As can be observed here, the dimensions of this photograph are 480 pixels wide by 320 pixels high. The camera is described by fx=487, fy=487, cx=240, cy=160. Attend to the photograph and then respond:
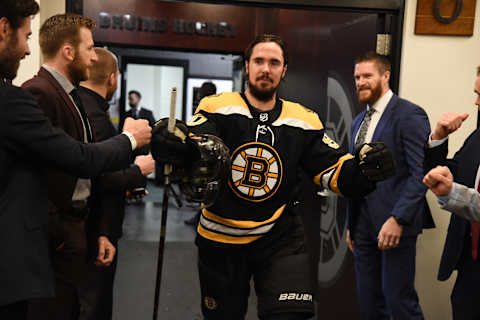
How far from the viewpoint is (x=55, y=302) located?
1.70 m

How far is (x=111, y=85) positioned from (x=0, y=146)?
1008 millimetres

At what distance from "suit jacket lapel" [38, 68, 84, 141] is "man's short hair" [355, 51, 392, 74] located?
1.55 m

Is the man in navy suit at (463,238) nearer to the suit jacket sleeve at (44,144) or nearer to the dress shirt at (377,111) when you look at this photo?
the dress shirt at (377,111)

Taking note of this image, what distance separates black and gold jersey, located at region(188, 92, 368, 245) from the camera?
1.92 metres

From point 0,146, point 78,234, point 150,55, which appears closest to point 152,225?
point 150,55

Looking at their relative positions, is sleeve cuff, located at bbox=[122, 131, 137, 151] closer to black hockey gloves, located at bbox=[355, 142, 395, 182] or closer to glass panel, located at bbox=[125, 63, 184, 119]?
black hockey gloves, located at bbox=[355, 142, 395, 182]

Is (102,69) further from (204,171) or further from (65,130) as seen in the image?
(204,171)

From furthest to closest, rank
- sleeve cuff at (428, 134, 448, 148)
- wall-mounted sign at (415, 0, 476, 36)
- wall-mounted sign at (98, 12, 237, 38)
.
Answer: wall-mounted sign at (98, 12, 237, 38), wall-mounted sign at (415, 0, 476, 36), sleeve cuff at (428, 134, 448, 148)

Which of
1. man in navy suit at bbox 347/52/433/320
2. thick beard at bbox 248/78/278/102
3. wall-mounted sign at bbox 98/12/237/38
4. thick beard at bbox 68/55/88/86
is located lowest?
man in navy suit at bbox 347/52/433/320

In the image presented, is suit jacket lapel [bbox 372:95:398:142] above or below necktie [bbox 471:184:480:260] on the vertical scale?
above

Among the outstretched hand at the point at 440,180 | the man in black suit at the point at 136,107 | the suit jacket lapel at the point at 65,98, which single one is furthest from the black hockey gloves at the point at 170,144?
the man in black suit at the point at 136,107

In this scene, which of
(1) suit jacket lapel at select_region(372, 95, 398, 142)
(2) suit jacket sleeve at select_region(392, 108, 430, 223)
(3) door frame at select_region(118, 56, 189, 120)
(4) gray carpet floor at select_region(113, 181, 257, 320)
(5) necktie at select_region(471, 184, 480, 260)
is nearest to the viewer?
(5) necktie at select_region(471, 184, 480, 260)

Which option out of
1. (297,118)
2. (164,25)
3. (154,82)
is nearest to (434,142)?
(297,118)

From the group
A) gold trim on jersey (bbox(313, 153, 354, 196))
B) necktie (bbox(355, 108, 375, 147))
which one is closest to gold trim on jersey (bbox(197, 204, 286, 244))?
gold trim on jersey (bbox(313, 153, 354, 196))
